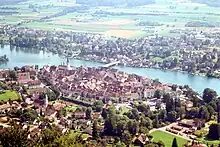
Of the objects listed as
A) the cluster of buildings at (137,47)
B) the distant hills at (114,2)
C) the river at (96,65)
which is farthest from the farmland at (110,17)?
the river at (96,65)

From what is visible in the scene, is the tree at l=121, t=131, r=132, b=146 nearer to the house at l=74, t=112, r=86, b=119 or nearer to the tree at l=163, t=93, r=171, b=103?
the house at l=74, t=112, r=86, b=119

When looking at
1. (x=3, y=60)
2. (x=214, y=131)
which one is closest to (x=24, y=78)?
(x=3, y=60)

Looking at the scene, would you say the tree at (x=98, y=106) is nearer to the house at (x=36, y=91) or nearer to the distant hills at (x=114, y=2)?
the house at (x=36, y=91)

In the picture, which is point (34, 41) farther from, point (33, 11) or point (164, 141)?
point (164, 141)

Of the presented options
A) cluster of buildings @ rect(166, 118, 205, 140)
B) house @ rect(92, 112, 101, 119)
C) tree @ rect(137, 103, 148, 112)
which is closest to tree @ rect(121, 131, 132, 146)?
cluster of buildings @ rect(166, 118, 205, 140)

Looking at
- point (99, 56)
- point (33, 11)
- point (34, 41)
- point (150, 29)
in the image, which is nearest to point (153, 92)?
point (99, 56)
